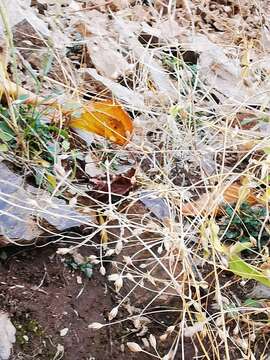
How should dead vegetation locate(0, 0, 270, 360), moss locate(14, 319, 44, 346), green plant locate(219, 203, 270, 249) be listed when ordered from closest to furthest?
1. moss locate(14, 319, 44, 346)
2. dead vegetation locate(0, 0, 270, 360)
3. green plant locate(219, 203, 270, 249)

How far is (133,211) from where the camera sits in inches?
65.5

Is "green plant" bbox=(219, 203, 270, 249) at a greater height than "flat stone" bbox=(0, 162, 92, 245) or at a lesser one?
lesser

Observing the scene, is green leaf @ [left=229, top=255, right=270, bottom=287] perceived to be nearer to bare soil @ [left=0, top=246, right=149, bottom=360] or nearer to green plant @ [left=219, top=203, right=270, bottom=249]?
green plant @ [left=219, top=203, right=270, bottom=249]

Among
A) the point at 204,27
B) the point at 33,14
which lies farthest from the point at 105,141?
the point at 204,27

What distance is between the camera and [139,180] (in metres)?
1.72

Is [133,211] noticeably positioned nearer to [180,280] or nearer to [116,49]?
[180,280]

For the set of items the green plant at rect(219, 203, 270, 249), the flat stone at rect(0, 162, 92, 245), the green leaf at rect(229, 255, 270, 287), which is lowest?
the green plant at rect(219, 203, 270, 249)

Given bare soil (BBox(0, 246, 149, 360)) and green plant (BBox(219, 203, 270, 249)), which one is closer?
bare soil (BBox(0, 246, 149, 360))

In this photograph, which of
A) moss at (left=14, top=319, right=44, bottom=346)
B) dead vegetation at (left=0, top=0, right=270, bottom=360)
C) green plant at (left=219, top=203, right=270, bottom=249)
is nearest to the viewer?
moss at (left=14, top=319, right=44, bottom=346)

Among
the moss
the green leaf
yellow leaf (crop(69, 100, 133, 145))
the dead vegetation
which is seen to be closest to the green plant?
the dead vegetation

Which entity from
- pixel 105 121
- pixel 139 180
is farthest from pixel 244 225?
pixel 105 121

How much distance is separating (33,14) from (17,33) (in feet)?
0.44

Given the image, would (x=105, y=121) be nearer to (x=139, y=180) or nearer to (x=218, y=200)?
(x=139, y=180)

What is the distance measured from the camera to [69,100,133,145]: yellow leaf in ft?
5.73
